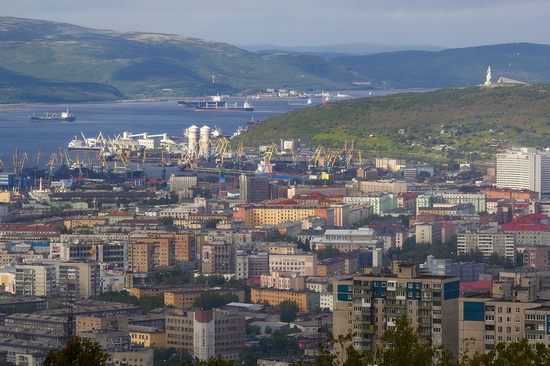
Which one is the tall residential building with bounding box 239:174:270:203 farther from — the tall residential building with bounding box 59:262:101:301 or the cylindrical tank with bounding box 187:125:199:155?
the cylindrical tank with bounding box 187:125:199:155

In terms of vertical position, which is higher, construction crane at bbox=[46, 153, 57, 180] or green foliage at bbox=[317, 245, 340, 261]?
construction crane at bbox=[46, 153, 57, 180]

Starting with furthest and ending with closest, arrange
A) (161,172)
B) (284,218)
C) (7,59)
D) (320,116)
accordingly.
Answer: (7,59) < (320,116) < (161,172) < (284,218)

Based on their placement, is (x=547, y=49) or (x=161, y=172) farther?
(x=547, y=49)

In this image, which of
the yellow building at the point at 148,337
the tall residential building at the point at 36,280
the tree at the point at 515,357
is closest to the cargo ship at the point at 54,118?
the tall residential building at the point at 36,280

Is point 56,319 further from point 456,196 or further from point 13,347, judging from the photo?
point 456,196

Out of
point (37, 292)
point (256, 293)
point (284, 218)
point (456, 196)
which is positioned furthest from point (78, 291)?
point (456, 196)

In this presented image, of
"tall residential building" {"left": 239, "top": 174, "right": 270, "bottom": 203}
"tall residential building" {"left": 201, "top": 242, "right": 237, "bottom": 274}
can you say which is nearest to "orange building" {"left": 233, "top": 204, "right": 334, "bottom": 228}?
"tall residential building" {"left": 239, "top": 174, "right": 270, "bottom": 203}

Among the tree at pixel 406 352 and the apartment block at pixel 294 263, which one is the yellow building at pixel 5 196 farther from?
the tree at pixel 406 352
